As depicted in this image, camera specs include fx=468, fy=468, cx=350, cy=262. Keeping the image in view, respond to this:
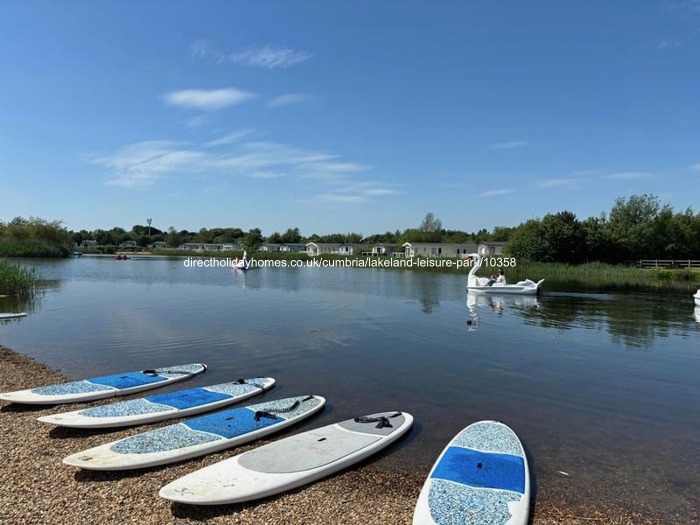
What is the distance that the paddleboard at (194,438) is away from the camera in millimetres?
5438

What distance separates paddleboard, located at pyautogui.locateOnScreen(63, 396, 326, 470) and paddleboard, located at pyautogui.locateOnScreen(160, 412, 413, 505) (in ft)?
2.00

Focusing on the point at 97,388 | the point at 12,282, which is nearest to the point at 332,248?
the point at 12,282

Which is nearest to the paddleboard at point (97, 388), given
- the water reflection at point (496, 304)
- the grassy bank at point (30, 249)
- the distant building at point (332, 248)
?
the water reflection at point (496, 304)

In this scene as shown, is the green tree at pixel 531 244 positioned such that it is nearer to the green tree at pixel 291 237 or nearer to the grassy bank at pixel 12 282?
the grassy bank at pixel 12 282

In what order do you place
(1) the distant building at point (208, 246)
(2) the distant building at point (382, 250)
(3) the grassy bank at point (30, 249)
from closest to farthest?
1. (3) the grassy bank at point (30, 249)
2. (2) the distant building at point (382, 250)
3. (1) the distant building at point (208, 246)

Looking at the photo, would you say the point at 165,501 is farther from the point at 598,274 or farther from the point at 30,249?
the point at 30,249

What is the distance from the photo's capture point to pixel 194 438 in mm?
6203

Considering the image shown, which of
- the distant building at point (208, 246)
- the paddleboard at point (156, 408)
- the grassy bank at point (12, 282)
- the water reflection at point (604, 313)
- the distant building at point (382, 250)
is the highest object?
the distant building at point (208, 246)

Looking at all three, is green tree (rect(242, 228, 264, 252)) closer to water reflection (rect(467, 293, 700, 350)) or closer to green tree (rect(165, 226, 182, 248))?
green tree (rect(165, 226, 182, 248))

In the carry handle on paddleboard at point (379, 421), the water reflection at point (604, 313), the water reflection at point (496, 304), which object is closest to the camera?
the carry handle on paddleboard at point (379, 421)

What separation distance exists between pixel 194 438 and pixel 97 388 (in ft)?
11.3

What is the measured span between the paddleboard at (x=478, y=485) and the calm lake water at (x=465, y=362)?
0.50 meters

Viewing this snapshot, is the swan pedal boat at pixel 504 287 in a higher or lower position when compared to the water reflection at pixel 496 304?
higher

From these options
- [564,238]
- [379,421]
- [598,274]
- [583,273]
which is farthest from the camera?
[564,238]
